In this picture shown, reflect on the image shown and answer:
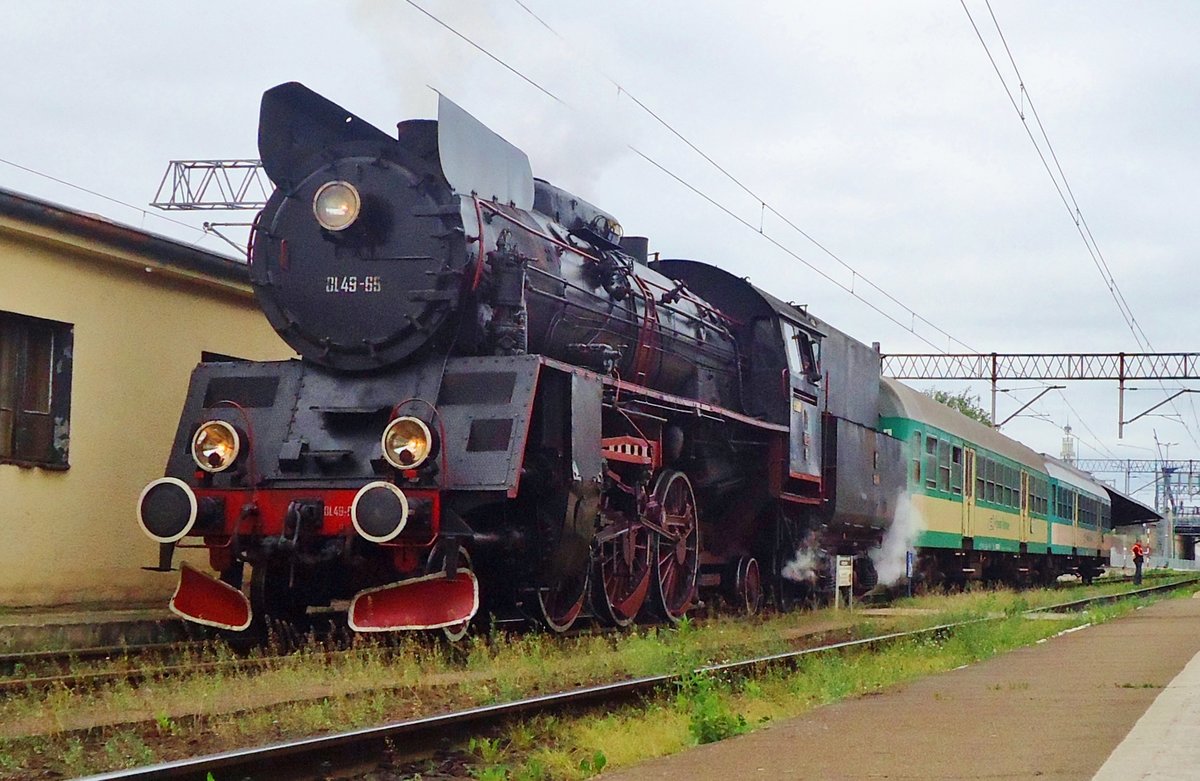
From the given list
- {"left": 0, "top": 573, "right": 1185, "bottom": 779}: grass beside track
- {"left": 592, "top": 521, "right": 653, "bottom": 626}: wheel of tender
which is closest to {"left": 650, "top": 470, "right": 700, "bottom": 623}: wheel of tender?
{"left": 592, "top": 521, "right": 653, "bottom": 626}: wheel of tender

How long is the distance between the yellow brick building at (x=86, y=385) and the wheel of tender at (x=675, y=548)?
14.7ft

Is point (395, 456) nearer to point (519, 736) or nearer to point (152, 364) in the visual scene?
point (519, 736)

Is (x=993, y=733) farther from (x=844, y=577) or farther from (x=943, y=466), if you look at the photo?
(x=943, y=466)

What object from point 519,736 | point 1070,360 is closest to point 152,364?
point 519,736

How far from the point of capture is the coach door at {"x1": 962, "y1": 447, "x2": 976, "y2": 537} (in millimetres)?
22219

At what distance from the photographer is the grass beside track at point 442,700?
19.7ft

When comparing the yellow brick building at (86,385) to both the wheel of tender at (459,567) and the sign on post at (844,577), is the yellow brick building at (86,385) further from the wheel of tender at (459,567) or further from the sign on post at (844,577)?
the sign on post at (844,577)

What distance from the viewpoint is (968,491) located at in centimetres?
2272

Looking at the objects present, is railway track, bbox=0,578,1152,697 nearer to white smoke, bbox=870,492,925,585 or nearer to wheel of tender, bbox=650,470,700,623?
wheel of tender, bbox=650,470,700,623

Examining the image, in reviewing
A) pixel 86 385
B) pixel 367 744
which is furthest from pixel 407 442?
pixel 86 385

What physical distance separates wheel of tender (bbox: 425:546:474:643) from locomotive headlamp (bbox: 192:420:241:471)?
1584 mm

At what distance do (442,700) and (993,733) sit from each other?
9.68 ft

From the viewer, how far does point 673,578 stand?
12.4 meters

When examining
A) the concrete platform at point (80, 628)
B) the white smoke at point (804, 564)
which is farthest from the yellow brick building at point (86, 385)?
the white smoke at point (804, 564)
